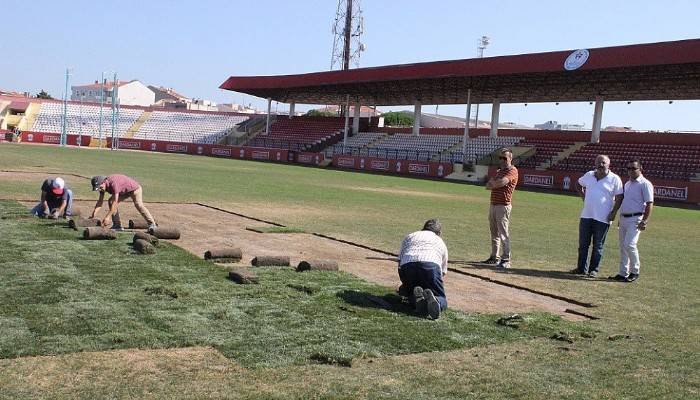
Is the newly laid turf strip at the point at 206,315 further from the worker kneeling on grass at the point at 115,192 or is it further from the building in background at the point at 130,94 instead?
the building in background at the point at 130,94

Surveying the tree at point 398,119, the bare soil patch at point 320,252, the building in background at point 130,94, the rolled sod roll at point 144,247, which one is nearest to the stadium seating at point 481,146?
the bare soil patch at point 320,252

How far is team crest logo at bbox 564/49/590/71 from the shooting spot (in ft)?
130

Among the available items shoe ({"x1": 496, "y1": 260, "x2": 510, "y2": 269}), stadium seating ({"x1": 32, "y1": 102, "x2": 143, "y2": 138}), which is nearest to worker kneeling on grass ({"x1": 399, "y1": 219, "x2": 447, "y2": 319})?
shoe ({"x1": 496, "y1": 260, "x2": 510, "y2": 269})

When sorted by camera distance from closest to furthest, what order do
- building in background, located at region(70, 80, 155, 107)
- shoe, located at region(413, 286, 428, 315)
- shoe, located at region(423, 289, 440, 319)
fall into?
shoe, located at region(423, 289, 440, 319) → shoe, located at region(413, 286, 428, 315) → building in background, located at region(70, 80, 155, 107)

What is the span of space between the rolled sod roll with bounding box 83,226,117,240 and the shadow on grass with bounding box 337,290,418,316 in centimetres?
467

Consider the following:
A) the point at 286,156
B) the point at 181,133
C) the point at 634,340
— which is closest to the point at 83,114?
the point at 181,133

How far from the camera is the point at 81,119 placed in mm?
83438

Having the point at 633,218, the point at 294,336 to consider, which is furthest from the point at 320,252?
the point at 294,336

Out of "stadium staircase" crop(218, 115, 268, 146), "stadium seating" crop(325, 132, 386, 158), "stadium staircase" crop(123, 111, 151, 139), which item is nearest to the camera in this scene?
"stadium seating" crop(325, 132, 386, 158)

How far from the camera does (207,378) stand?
5.19 metres

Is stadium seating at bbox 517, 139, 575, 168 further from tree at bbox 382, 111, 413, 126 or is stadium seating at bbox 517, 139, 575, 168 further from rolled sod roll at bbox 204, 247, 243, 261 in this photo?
tree at bbox 382, 111, 413, 126

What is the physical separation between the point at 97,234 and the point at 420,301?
6.03m

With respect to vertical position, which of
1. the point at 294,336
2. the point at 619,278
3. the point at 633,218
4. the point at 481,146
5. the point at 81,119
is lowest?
the point at 294,336

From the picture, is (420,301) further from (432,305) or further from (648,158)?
(648,158)
